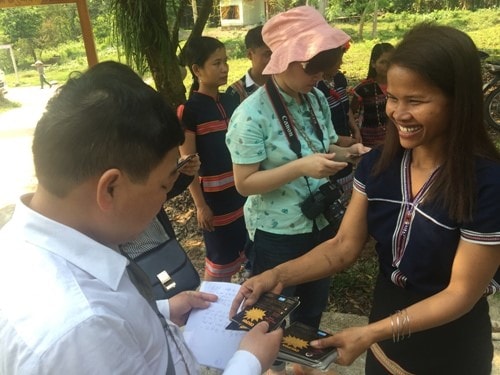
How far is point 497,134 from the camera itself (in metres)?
6.23

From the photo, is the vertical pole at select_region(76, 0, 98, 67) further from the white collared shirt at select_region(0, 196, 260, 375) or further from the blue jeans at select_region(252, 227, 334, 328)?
the white collared shirt at select_region(0, 196, 260, 375)

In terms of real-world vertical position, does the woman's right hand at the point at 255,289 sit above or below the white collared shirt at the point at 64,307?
below

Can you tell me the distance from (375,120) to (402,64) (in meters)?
2.85

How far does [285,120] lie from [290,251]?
0.59m

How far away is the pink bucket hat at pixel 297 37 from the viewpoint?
1.86 metres

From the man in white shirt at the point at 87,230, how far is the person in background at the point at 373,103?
324cm

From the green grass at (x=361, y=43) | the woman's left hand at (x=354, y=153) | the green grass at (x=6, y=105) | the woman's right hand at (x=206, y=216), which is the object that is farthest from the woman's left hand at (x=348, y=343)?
the green grass at (x=6, y=105)

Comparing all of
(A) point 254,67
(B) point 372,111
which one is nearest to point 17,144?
(A) point 254,67

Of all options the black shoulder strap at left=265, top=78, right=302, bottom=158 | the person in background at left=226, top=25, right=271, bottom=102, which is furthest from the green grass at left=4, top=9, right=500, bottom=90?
the black shoulder strap at left=265, top=78, right=302, bottom=158

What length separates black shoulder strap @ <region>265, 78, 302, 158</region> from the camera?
1930 millimetres

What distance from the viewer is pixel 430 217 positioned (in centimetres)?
130

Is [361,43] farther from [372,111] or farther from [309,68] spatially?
[309,68]

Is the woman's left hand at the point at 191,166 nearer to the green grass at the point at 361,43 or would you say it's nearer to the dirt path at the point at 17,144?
the dirt path at the point at 17,144

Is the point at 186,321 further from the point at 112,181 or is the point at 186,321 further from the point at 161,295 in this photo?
the point at 112,181
